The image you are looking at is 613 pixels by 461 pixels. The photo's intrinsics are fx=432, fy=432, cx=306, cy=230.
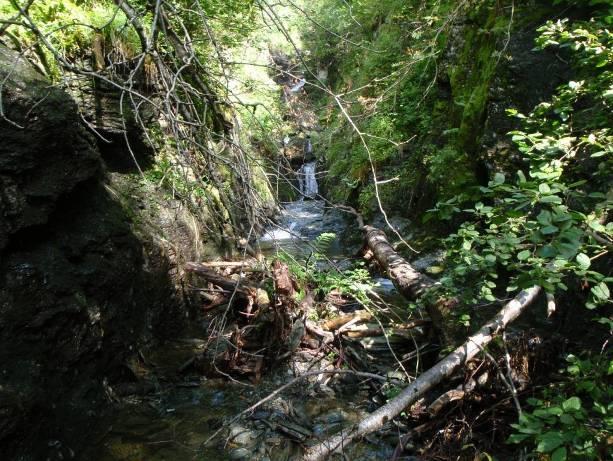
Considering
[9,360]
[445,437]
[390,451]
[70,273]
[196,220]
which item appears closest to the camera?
[9,360]

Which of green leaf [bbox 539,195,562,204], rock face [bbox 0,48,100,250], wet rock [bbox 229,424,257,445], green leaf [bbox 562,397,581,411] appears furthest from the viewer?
wet rock [bbox 229,424,257,445]

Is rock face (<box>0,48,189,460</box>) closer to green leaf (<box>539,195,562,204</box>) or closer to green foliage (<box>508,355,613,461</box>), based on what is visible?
green leaf (<box>539,195,562,204</box>)

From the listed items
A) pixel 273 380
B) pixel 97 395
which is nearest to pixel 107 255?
pixel 97 395

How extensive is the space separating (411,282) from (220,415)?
8.90 ft

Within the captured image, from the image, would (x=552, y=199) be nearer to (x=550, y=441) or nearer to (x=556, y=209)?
(x=556, y=209)

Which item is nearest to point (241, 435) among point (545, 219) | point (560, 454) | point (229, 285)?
point (229, 285)

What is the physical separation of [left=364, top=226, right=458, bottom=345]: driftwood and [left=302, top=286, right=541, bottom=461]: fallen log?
0.56 m

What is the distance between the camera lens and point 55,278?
3.69 metres

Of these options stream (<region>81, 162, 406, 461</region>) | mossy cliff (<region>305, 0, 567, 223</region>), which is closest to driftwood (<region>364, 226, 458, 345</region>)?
stream (<region>81, 162, 406, 461</region>)

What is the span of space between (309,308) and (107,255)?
252cm

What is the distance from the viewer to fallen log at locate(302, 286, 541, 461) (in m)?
3.15

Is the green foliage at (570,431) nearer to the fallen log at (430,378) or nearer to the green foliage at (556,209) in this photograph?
the green foliage at (556,209)

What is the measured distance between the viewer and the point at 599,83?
2.72 m

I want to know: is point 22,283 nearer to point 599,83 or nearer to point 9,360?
point 9,360
